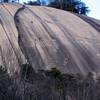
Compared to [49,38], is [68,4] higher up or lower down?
lower down

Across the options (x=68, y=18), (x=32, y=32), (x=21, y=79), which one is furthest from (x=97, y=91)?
(x=68, y=18)

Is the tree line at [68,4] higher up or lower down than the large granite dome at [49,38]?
lower down

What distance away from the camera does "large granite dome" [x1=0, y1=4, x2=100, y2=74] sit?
62.1 ft

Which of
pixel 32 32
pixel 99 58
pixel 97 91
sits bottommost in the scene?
pixel 99 58

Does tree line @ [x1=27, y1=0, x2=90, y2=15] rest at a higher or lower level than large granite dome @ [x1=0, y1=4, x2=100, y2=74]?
lower

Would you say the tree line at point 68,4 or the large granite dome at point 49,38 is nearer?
the large granite dome at point 49,38

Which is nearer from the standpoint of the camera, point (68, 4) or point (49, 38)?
point (49, 38)

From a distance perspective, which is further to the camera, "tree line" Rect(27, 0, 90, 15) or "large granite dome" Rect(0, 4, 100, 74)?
"tree line" Rect(27, 0, 90, 15)

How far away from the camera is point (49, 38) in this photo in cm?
2066

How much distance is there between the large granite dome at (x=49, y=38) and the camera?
1894 centimetres

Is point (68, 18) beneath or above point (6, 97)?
beneath

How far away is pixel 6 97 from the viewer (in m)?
8.53

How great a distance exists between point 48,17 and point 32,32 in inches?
109

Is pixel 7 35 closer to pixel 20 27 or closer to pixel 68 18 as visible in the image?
pixel 20 27
